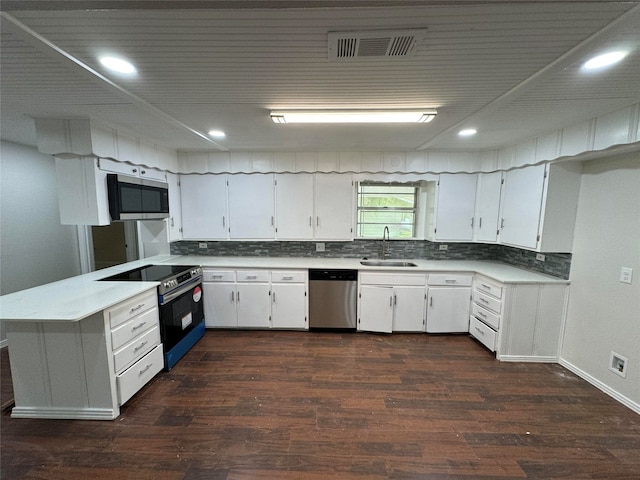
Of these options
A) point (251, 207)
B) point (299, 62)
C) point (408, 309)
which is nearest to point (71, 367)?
point (251, 207)

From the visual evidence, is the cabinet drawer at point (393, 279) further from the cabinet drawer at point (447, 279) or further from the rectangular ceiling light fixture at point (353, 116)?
the rectangular ceiling light fixture at point (353, 116)

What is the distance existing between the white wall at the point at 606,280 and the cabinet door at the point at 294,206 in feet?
9.57

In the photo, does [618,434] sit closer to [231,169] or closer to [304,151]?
[304,151]

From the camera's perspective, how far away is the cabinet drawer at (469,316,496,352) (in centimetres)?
282

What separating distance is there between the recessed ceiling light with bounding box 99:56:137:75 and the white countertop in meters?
1.49

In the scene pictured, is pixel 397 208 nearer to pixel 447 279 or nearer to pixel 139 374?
pixel 447 279

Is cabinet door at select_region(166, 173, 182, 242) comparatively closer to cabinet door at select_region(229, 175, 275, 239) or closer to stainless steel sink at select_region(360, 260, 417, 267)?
cabinet door at select_region(229, 175, 275, 239)

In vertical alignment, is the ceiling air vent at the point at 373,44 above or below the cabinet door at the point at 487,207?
above

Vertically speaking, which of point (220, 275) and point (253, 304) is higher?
point (220, 275)

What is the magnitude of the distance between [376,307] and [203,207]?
2715mm

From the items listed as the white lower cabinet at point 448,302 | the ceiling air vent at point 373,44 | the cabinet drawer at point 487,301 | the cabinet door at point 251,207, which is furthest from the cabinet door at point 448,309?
the ceiling air vent at point 373,44

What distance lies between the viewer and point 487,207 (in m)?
3.33

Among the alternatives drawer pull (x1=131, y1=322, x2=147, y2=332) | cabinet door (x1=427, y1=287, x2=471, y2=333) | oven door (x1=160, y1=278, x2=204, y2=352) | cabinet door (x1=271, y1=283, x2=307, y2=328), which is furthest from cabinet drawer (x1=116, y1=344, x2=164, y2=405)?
cabinet door (x1=427, y1=287, x2=471, y2=333)

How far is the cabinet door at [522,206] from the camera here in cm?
269
